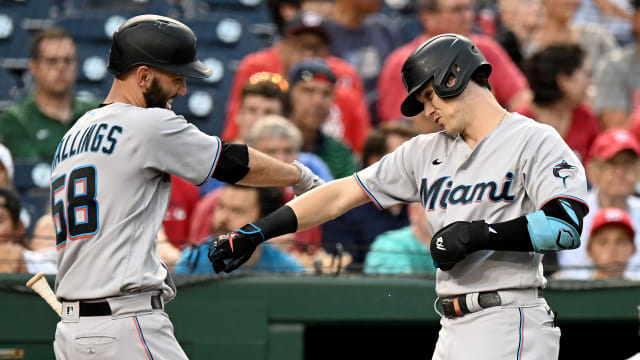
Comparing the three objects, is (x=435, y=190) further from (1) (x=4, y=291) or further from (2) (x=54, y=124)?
(2) (x=54, y=124)

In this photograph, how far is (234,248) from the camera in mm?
2992

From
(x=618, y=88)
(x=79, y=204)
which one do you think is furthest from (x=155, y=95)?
(x=618, y=88)

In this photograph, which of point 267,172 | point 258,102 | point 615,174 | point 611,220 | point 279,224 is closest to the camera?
point 279,224

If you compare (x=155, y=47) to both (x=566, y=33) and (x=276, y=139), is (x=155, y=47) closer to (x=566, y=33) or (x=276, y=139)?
(x=276, y=139)

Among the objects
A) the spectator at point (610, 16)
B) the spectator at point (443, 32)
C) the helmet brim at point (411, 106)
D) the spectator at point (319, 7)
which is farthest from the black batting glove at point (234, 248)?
the spectator at point (610, 16)

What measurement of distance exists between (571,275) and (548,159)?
1878 mm

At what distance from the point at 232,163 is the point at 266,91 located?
2505 millimetres

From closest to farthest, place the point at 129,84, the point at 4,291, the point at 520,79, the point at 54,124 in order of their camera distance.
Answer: the point at 129,84, the point at 4,291, the point at 54,124, the point at 520,79

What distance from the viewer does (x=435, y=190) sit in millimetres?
2938

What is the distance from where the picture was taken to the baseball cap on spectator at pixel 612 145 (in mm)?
5176

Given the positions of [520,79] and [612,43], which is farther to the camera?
[612,43]

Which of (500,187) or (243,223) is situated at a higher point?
(500,187)

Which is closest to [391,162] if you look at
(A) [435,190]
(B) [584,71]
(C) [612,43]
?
(A) [435,190]

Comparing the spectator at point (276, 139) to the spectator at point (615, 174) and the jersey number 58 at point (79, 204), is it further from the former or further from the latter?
the jersey number 58 at point (79, 204)
